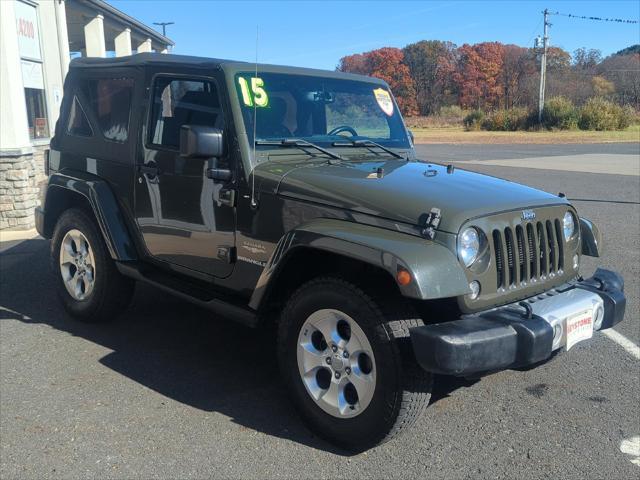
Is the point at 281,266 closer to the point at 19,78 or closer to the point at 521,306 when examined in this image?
the point at 521,306

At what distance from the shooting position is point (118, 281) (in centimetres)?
463

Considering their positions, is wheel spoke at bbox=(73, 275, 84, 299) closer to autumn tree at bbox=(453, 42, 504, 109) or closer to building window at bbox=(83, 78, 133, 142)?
building window at bbox=(83, 78, 133, 142)

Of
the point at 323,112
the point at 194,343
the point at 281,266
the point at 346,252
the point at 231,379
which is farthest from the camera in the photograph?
the point at 194,343

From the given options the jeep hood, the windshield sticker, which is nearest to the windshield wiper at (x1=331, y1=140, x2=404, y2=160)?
the jeep hood

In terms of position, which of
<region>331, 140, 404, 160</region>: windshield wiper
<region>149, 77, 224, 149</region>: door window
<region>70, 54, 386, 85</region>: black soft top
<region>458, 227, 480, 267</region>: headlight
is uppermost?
<region>70, 54, 386, 85</region>: black soft top

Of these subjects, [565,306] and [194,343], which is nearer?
[565,306]

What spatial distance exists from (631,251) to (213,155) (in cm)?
579

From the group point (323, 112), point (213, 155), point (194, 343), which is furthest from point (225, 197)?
point (194, 343)

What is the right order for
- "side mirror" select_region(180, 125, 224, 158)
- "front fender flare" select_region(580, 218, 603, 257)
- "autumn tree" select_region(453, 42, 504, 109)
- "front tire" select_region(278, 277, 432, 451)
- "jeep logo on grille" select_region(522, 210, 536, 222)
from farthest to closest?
"autumn tree" select_region(453, 42, 504, 109) < "front fender flare" select_region(580, 218, 603, 257) < "side mirror" select_region(180, 125, 224, 158) < "jeep logo on grille" select_region(522, 210, 536, 222) < "front tire" select_region(278, 277, 432, 451)

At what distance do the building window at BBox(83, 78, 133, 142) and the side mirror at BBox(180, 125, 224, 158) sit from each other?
3.70 feet

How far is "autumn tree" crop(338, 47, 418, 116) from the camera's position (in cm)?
6550

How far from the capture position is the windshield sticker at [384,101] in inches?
184

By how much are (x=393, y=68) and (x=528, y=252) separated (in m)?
69.4

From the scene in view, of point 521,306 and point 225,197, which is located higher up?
point 225,197
